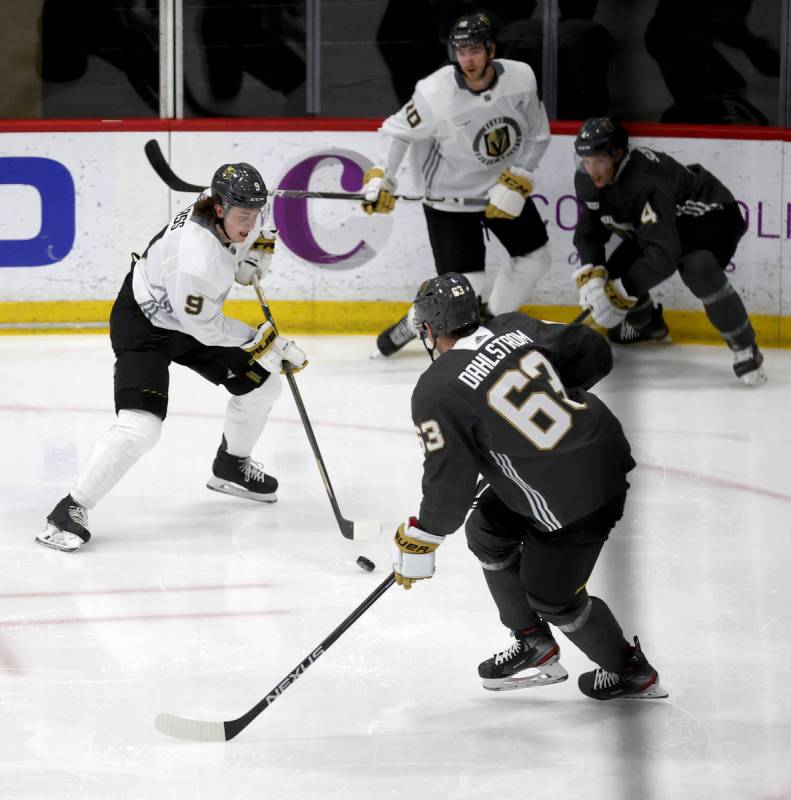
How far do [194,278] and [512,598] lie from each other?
4.17ft

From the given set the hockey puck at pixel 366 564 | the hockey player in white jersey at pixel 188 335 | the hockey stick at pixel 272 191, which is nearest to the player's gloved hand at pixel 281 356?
the hockey player in white jersey at pixel 188 335

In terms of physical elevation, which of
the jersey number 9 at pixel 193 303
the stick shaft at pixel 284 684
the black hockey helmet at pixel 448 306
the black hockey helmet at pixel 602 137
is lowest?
the stick shaft at pixel 284 684

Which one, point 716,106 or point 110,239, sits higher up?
point 716,106

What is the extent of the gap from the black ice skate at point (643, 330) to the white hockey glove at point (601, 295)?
39 centimetres

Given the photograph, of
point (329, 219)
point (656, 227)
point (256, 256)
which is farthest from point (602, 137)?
point (256, 256)

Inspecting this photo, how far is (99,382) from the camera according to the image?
5.73m

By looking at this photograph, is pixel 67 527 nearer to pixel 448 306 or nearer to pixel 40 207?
pixel 448 306

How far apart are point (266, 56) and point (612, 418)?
182 inches

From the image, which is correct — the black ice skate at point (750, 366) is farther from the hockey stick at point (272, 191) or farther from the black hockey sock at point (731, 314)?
the hockey stick at point (272, 191)

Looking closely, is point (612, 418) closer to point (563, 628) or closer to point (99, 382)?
point (563, 628)

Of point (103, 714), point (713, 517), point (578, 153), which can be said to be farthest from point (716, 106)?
point (103, 714)

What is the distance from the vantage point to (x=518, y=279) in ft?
19.6

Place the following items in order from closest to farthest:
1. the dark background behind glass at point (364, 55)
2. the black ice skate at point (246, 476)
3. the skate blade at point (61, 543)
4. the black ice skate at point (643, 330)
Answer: the skate blade at point (61, 543)
the black ice skate at point (246, 476)
the black ice skate at point (643, 330)
the dark background behind glass at point (364, 55)

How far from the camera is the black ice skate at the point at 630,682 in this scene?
119 inches
